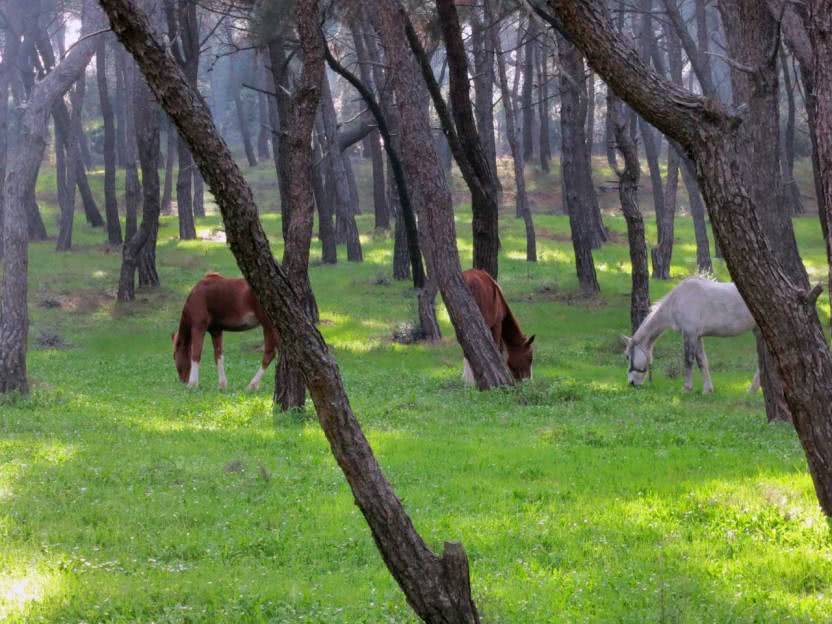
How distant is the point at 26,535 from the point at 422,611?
4382 mm

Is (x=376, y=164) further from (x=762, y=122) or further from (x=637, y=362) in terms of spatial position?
(x=762, y=122)

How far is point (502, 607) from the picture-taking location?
7.21m

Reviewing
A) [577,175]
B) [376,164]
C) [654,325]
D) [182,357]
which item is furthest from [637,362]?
[376,164]

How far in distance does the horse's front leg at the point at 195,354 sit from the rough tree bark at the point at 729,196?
1243 cm

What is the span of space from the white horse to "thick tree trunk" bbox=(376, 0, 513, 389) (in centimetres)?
270

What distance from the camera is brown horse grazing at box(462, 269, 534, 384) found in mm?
19422

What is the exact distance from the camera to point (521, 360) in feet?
66.6

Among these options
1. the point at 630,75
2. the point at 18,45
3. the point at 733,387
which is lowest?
the point at 733,387


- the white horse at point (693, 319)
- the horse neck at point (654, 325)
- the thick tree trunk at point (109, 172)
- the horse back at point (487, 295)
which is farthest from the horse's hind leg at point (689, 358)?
the thick tree trunk at point (109, 172)

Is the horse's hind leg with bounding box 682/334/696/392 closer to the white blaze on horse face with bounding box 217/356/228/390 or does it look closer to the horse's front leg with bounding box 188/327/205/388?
the white blaze on horse face with bounding box 217/356/228/390

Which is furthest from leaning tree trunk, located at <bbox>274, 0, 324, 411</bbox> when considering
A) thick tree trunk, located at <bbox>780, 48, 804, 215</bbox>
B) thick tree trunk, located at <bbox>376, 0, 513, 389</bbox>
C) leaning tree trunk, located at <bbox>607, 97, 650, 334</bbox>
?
thick tree trunk, located at <bbox>780, 48, 804, 215</bbox>

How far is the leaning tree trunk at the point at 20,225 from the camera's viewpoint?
57.3 ft

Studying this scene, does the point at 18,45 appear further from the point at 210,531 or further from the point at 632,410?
the point at 210,531

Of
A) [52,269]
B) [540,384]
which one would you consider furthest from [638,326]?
[52,269]
